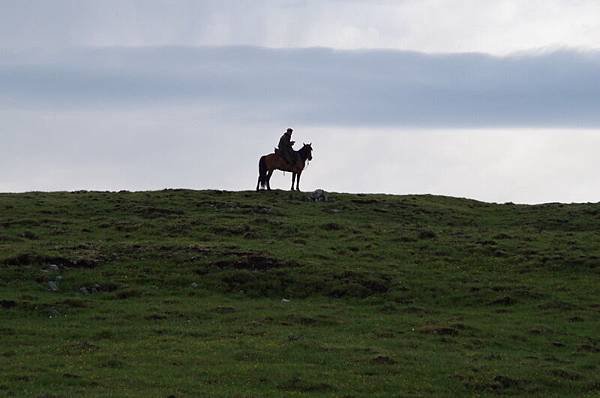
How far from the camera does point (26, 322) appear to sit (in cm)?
2669

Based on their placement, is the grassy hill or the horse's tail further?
the horse's tail

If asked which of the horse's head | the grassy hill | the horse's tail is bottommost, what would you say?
the grassy hill

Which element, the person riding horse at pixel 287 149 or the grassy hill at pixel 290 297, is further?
the person riding horse at pixel 287 149

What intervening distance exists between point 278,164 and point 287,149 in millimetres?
932

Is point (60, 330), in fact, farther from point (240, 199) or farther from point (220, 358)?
point (240, 199)

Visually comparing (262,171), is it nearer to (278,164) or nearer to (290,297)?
(278,164)

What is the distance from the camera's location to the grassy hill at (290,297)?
21.4 meters

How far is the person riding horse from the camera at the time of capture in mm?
50688

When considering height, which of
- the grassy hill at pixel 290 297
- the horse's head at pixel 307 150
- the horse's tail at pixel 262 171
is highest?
the horse's head at pixel 307 150

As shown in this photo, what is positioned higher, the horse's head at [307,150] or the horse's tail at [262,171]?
the horse's head at [307,150]

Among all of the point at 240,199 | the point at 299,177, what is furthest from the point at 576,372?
the point at 299,177

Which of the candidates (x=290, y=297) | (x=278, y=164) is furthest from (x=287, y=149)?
(x=290, y=297)

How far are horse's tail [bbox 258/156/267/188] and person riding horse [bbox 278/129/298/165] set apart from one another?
104 cm

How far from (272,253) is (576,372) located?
1491cm
